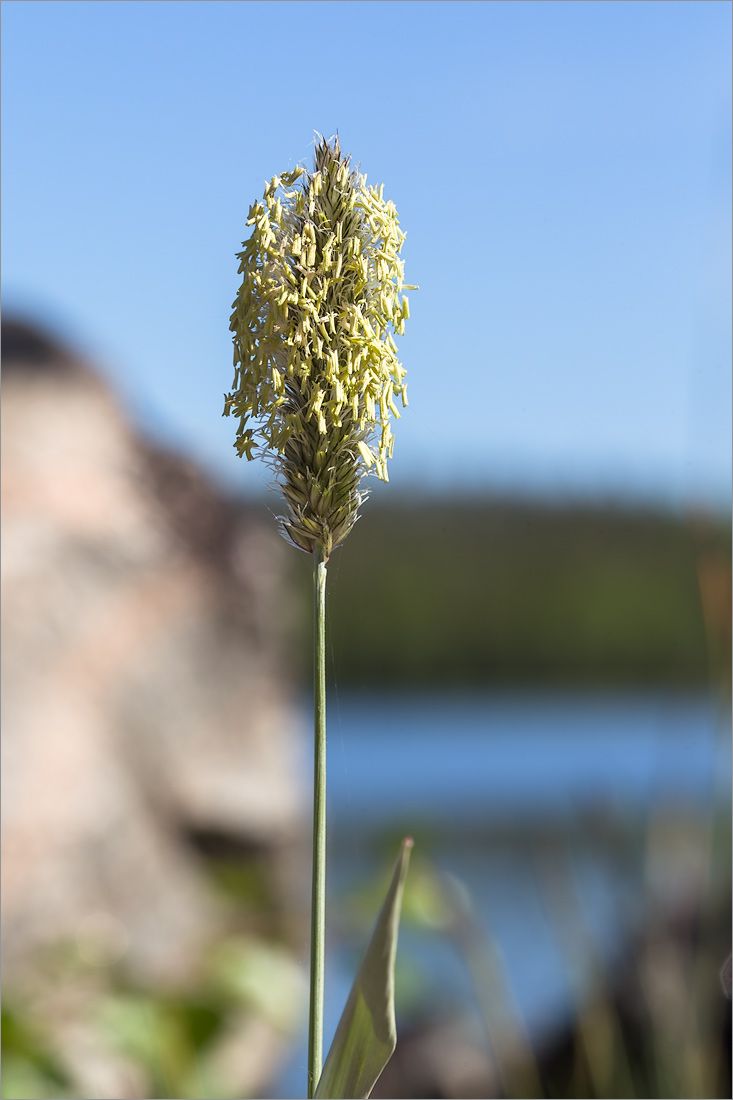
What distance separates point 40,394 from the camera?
144 cm

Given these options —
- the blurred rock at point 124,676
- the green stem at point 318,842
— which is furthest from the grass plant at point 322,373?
the blurred rock at point 124,676

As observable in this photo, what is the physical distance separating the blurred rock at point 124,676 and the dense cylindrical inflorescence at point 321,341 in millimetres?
1031

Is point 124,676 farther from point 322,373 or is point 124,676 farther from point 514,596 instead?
point 322,373

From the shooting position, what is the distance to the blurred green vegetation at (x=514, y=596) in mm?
495

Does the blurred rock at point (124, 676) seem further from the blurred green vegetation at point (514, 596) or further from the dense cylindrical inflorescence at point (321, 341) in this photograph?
the dense cylindrical inflorescence at point (321, 341)

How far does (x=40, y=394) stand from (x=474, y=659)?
83 centimetres

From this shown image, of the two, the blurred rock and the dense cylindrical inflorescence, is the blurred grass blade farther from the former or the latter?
the blurred rock

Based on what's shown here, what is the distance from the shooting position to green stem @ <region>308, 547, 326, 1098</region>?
29 cm

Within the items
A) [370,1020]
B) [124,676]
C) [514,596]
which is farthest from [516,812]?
[370,1020]

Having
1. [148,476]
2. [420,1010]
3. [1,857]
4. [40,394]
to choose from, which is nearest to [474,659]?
[420,1010]

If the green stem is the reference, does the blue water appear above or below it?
below

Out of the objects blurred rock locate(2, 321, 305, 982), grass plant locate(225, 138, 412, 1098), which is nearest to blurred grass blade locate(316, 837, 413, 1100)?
grass plant locate(225, 138, 412, 1098)

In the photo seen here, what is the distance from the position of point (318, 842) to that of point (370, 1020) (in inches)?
2.4

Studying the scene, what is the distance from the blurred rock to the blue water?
334mm
